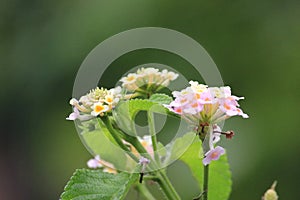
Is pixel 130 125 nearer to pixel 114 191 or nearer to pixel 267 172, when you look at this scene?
pixel 114 191

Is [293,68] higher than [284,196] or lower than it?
higher

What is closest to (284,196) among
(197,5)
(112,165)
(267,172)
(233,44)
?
(267,172)

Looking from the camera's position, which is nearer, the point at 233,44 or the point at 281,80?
the point at 281,80

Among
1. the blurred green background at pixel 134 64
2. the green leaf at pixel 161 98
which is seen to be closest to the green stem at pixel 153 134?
the green leaf at pixel 161 98

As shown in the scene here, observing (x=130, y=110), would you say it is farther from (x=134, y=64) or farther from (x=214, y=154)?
(x=134, y=64)

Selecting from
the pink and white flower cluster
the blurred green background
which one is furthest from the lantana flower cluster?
the blurred green background

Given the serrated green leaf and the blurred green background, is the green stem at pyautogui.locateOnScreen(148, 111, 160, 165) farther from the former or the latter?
the blurred green background

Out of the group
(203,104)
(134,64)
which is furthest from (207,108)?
(134,64)

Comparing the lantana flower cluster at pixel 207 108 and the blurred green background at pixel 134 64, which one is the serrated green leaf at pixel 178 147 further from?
the blurred green background at pixel 134 64
